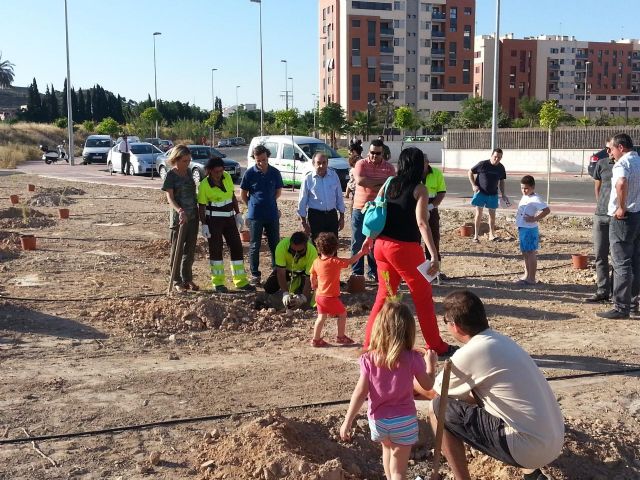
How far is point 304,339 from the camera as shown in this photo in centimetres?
711

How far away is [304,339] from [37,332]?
104 inches

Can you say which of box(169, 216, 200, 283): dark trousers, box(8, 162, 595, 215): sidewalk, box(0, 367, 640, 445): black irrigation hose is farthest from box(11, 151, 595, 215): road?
box(0, 367, 640, 445): black irrigation hose

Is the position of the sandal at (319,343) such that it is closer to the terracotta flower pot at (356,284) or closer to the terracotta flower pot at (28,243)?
the terracotta flower pot at (356,284)

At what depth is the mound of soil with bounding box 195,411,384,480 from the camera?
160 inches

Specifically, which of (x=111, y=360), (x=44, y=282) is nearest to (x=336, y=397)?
(x=111, y=360)

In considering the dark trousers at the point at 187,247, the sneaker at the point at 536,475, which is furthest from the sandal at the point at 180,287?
the sneaker at the point at 536,475

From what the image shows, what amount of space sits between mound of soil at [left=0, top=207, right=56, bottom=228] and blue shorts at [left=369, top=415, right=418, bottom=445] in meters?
12.8

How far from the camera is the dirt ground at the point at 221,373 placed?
4.46 meters

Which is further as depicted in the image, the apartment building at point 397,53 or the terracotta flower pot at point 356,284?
the apartment building at point 397,53

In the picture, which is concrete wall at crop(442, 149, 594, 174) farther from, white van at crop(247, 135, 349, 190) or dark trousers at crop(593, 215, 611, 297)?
Answer: dark trousers at crop(593, 215, 611, 297)

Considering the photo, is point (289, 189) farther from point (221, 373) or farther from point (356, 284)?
point (221, 373)

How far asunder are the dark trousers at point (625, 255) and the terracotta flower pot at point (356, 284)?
2745 millimetres

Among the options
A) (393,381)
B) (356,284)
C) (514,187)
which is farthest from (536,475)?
A: (514,187)

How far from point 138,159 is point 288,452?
29793 millimetres
